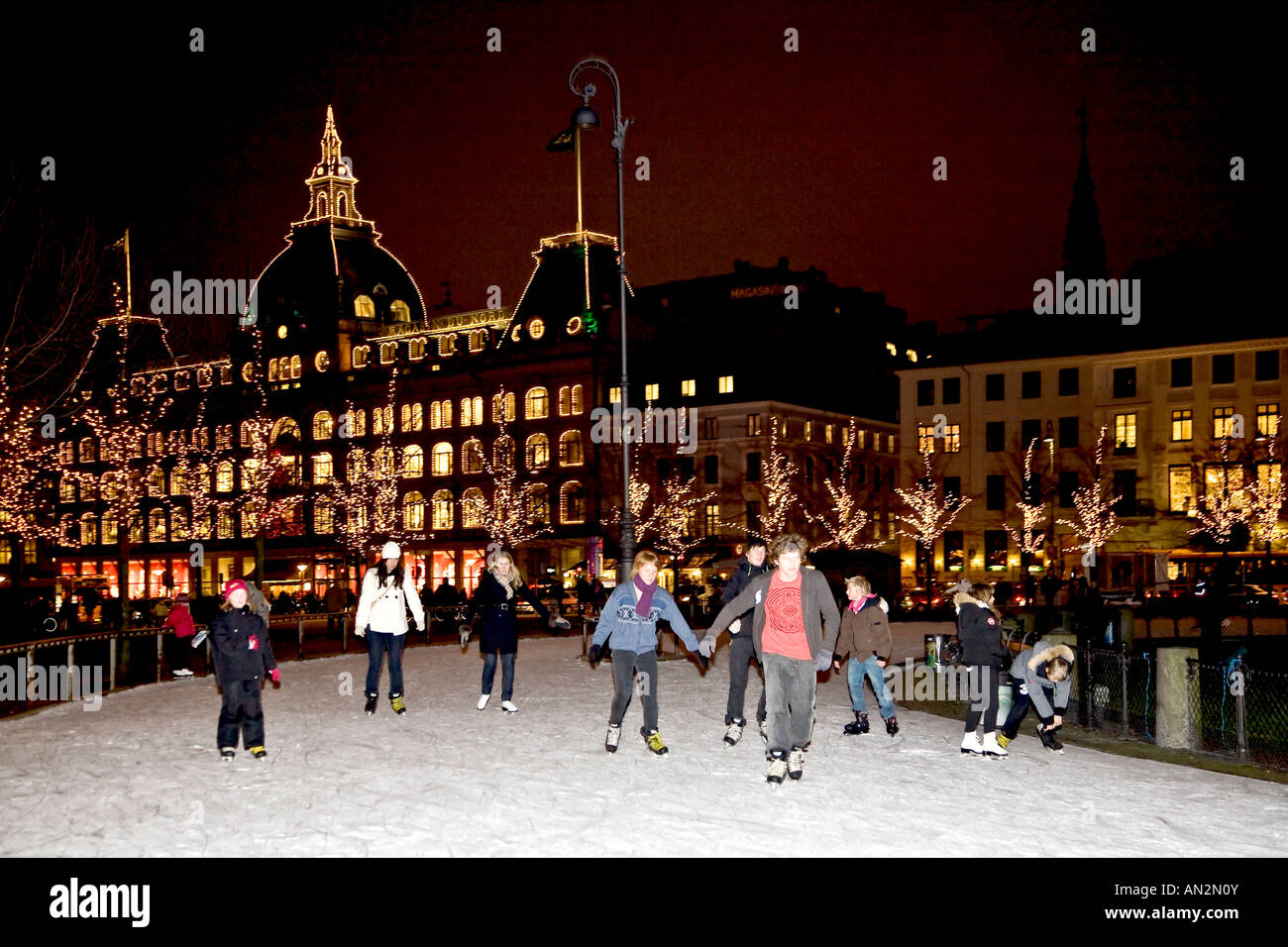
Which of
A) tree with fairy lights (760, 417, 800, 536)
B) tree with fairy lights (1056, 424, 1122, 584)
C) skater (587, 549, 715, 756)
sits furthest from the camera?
tree with fairy lights (760, 417, 800, 536)

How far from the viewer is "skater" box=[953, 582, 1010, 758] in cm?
1216

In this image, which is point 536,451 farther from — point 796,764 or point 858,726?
point 796,764

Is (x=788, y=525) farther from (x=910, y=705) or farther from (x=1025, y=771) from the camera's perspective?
(x=1025, y=771)

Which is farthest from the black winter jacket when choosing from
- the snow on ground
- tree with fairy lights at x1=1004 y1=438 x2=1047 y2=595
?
tree with fairy lights at x1=1004 y1=438 x2=1047 y2=595

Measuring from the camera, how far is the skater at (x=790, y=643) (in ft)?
33.5

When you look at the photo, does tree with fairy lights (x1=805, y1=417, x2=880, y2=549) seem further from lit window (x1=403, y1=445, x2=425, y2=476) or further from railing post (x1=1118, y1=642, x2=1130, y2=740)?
railing post (x1=1118, y1=642, x2=1130, y2=740)

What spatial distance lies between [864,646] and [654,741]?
9.01 ft

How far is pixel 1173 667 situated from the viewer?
42.6 feet

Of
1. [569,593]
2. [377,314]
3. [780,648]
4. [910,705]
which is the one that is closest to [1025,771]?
[780,648]

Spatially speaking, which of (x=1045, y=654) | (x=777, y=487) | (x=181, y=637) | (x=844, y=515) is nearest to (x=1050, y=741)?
(x=1045, y=654)

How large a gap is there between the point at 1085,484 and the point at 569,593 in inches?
1084

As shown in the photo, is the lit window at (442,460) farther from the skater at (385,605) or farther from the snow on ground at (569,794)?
the skater at (385,605)

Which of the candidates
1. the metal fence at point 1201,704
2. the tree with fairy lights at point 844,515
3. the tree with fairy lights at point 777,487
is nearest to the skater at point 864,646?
the metal fence at point 1201,704

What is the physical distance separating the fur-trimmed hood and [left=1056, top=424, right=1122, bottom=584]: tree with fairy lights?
166ft
